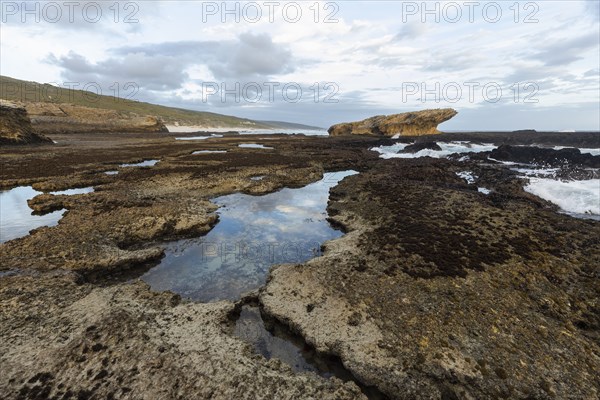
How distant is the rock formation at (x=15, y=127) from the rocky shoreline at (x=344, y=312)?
6577 cm

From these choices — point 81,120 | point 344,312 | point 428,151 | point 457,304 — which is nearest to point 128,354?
point 344,312

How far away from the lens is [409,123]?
127438 mm

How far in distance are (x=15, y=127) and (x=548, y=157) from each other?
343 feet

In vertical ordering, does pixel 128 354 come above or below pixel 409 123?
below

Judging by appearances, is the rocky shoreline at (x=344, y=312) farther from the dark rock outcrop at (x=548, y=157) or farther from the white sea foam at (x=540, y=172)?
the dark rock outcrop at (x=548, y=157)

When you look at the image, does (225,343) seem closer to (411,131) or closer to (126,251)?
(126,251)

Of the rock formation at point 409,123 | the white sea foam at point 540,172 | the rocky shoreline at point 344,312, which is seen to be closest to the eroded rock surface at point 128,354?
the rocky shoreline at point 344,312

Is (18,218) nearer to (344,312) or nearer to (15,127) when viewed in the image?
(344,312)

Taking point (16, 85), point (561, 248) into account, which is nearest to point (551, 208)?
point (561, 248)

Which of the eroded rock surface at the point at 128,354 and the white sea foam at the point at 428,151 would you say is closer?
the eroded rock surface at the point at 128,354

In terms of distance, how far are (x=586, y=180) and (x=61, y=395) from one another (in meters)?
46.7

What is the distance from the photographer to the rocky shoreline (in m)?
8.45

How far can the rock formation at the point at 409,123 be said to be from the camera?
125m

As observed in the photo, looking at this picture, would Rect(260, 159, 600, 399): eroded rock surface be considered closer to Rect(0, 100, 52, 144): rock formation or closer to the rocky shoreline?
the rocky shoreline
